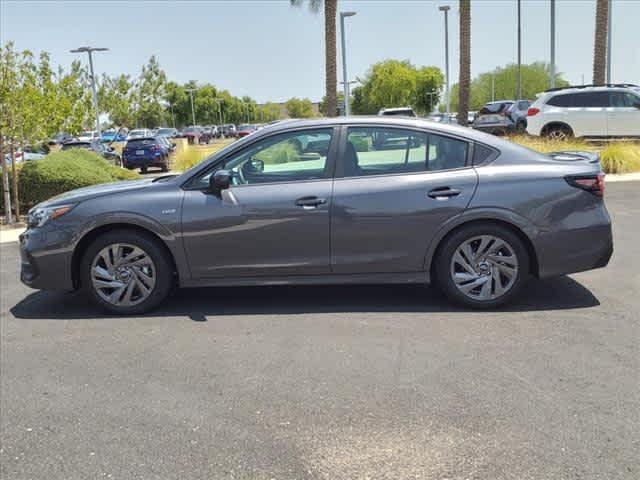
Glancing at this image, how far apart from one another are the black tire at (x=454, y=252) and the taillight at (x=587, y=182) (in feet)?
2.05

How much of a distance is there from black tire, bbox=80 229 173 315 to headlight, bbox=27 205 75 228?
38 centimetres

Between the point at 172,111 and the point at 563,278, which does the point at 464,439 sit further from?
the point at 172,111

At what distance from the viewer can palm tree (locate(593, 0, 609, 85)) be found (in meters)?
21.2

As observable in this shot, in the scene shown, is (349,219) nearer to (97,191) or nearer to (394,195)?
(394,195)

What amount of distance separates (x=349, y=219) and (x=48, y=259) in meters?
2.57

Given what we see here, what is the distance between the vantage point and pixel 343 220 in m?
5.21

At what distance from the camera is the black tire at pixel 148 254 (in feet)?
17.7

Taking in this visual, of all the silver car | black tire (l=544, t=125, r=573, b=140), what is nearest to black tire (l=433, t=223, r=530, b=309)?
the silver car

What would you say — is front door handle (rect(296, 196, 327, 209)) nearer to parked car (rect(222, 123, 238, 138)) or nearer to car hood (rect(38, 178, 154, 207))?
car hood (rect(38, 178, 154, 207))

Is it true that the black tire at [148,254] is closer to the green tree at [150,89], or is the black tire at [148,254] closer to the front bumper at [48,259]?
the front bumper at [48,259]

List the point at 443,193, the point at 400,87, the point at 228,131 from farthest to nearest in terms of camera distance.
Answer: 1. the point at 228,131
2. the point at 400,87
3. the point at 443,193

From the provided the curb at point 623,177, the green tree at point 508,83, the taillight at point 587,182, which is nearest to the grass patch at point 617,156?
the curb at point 623,177

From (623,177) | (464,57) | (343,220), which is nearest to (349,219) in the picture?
(343,220)

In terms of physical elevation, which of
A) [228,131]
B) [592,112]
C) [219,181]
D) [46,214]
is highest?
[228,131]
